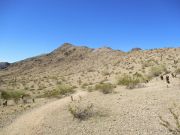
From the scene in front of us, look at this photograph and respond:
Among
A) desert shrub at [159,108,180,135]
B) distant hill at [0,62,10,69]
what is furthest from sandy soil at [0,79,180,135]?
distant hill at [0,62,10,69]

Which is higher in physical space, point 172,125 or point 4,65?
point 4,65

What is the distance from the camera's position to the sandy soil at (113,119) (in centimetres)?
1061

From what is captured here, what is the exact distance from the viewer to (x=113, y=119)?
472 inches

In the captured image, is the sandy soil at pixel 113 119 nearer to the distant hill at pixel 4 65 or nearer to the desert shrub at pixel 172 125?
the desert shrub at pixel 172 125

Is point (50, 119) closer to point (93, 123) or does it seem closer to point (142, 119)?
point (93, 123)

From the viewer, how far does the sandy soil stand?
34.8 feet

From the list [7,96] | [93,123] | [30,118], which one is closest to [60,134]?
[93,123]

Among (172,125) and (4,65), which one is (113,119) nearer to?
(172,125)

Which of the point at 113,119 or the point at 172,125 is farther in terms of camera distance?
the point at 113,119

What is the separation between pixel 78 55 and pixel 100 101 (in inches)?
2543

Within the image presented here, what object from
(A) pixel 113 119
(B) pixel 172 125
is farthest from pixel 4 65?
(B) pixel 172 125

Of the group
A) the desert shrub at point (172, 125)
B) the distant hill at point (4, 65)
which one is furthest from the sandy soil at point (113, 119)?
the distant hill at point (4, 65)

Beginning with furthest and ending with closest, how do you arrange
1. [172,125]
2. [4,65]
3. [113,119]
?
[4,65] → [113,119] → [172,125]

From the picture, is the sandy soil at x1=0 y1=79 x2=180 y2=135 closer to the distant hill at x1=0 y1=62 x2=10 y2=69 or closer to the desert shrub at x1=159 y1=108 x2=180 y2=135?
the desert shrub at x1=159 y1=108 x2=180 y2=135
